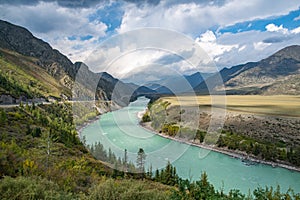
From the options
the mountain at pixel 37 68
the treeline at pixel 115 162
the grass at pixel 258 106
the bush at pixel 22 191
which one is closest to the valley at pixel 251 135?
the grass at pixel 258 106

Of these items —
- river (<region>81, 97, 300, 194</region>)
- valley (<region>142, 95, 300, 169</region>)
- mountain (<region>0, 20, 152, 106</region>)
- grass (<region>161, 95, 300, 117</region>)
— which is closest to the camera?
grass (<region>161, 95, 300, 117</region>)

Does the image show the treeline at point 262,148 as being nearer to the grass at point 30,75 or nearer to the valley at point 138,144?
the valley at point 138,144

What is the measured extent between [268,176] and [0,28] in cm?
11705

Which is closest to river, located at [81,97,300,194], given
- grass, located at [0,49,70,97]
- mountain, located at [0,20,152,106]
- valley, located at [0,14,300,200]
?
valley, located at [0,14,300,200]

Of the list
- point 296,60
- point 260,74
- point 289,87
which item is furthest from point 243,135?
point 296,60

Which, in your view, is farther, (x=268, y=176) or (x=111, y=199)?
(x=268, y=176)

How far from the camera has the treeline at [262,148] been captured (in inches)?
1156

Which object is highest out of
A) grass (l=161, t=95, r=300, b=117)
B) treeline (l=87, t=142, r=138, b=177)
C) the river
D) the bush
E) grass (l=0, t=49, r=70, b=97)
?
grass (l=0, t=49, r=70, b=97)

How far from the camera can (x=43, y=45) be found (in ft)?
365

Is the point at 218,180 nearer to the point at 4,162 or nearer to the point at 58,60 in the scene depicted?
the point at 4,162

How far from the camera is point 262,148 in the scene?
106 ft

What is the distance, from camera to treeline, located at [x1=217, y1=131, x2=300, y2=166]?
96.4 feet

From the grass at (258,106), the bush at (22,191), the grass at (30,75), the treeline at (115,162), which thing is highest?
the grass at (30,75)

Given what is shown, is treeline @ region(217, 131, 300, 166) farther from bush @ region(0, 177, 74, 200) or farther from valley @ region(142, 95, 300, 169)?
bush @ region(0, 177, 74, 200)
